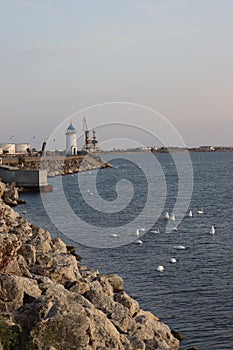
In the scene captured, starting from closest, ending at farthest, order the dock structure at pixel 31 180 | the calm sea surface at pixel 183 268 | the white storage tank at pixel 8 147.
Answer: the calm sea surface at pixel 183 268
the dock structure at pixel 31 180
the white storage tank at pixel 8 147

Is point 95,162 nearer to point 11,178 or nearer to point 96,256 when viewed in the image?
point 11,178

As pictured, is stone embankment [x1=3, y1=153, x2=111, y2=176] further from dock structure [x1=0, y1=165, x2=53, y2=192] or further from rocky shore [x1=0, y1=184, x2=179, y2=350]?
rocky shore [x1=0, y1=184, x2=179, y2=350]

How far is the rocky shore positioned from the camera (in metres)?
11.0

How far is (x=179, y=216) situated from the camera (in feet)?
154

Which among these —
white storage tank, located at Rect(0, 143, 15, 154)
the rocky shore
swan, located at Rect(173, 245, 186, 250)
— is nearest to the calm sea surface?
swan, located at Rect(173, 245, 186, 250)

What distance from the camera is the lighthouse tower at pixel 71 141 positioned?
14650 centimetres

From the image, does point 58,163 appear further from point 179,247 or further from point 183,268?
point 183,268

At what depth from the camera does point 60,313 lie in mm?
11281

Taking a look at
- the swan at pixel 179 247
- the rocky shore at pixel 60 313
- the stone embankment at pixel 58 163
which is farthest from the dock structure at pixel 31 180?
the rocky shore at pixel 60 313

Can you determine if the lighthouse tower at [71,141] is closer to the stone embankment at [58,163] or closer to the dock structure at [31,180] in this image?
the stone embankment at [58,163]

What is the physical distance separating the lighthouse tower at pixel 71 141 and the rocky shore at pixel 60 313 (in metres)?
129

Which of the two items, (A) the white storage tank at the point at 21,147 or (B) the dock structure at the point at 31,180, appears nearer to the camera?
(B) the dock structure at the point at 31,180

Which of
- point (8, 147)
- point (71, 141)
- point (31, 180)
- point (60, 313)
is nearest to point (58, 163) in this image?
point (71, 141)

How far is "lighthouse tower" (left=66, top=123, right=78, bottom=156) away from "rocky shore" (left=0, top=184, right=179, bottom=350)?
12862 centimetres
